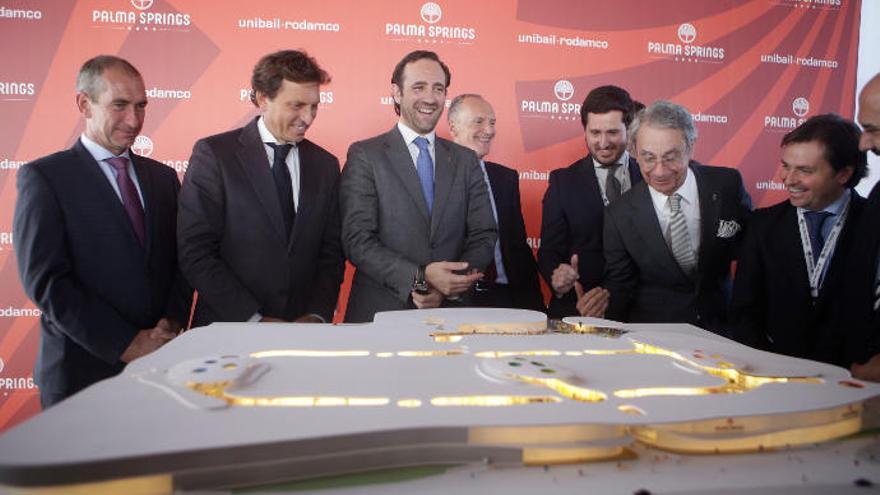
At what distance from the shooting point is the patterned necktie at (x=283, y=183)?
7.99 ft

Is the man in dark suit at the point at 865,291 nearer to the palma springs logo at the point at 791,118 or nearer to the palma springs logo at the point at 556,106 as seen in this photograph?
the palma springs logo at the point at 556,106

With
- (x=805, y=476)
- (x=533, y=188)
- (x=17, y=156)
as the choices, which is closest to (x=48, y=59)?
(x=17, y=156)

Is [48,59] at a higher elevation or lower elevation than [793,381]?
higher

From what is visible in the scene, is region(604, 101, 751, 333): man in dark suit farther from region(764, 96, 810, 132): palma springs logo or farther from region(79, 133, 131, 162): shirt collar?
region(764, 96, 810, 132): palma springs logo

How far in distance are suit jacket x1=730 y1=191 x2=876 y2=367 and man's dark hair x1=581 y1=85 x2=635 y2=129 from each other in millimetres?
1066

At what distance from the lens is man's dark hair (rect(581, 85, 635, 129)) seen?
10.6 ft

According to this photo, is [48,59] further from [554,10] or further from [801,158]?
[801,158]

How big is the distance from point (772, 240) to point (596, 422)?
177cm

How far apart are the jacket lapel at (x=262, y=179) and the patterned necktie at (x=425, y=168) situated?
2.02 ft

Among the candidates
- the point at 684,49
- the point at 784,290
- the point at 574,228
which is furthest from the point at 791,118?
the point at 784,290

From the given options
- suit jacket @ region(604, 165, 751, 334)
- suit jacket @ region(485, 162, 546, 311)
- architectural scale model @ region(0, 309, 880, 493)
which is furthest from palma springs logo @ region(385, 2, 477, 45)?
architectural scale model @ region(0, 309, 880, 493)

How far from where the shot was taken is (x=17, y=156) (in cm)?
376

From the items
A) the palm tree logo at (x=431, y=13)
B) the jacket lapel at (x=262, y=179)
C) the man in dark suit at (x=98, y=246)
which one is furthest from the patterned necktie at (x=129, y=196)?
the palm tree logo at (x=431, y=13)

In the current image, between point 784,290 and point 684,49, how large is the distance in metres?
2.98
